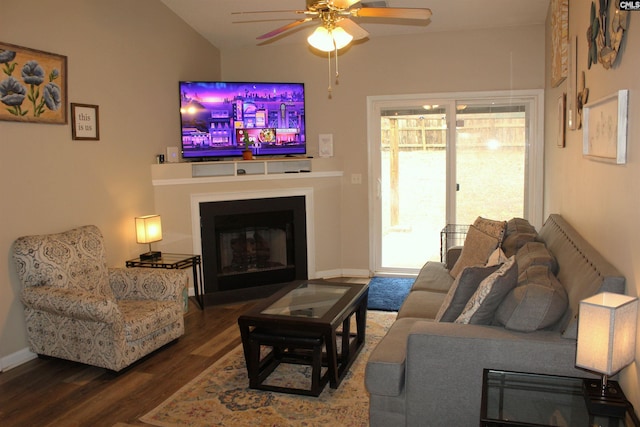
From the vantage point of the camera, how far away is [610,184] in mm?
2500

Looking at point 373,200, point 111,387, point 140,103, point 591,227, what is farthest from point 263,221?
point 591,227

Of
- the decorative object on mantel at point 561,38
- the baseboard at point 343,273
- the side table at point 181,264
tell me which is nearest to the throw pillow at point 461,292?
the decorative object on mantel at point 561,38

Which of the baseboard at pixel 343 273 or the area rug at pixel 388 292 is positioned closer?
the area rug at pixel 388 292

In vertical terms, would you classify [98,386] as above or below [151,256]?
below

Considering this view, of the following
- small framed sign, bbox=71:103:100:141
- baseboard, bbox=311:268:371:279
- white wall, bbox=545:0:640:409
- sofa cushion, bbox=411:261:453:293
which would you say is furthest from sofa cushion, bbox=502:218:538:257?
small framed sign, bbox=71:103:100:141

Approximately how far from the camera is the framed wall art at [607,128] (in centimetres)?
223

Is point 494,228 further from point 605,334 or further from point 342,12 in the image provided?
point 605,334

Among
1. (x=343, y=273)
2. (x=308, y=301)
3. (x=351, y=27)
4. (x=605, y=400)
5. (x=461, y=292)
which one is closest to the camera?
(x=605, y=400)

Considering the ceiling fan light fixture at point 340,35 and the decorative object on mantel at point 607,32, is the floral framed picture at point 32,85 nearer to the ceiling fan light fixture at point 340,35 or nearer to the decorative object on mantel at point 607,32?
the ceiling fan light fixture at point 340,35

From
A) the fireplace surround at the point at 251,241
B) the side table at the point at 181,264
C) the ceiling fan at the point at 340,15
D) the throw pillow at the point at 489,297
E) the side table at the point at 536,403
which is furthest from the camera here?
the fireplace surround at the point at 251,241

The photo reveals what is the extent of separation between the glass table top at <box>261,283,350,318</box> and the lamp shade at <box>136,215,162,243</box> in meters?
1.57

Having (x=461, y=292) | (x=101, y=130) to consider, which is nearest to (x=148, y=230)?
(x=101, y=130)

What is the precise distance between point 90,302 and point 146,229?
1.48 metres

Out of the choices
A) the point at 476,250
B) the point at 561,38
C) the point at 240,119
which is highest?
the point at 561,38
